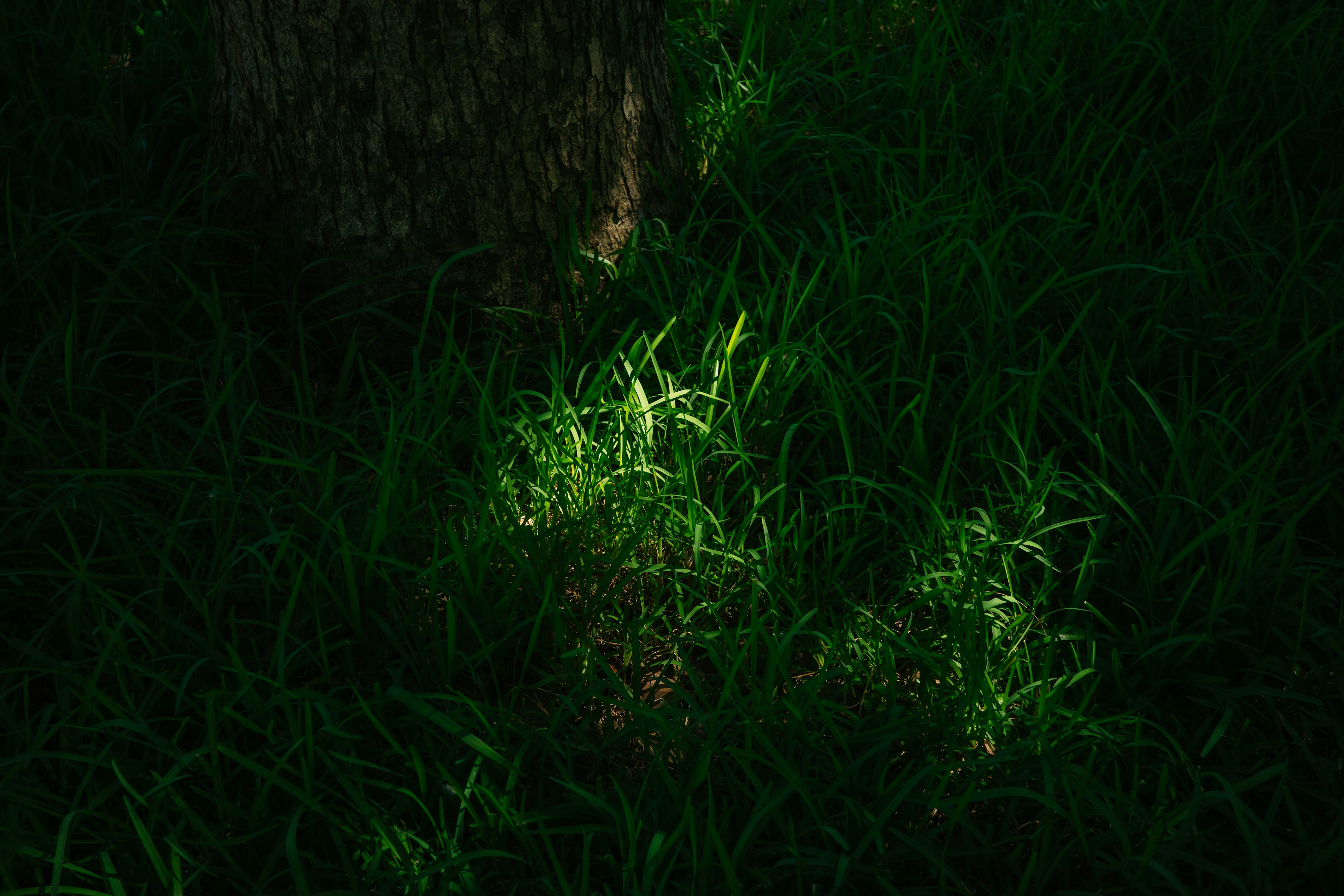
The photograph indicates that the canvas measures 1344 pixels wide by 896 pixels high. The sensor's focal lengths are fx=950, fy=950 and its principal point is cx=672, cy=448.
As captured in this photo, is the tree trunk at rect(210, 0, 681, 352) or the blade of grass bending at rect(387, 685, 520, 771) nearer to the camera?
the blade of grass bending at rect(387, 685, 520, 771)

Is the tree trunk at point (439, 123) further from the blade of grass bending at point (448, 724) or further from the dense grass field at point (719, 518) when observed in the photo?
the blade of grass bending at point (448, 724)

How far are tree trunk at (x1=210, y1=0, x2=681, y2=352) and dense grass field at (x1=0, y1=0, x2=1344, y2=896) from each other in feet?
0.35

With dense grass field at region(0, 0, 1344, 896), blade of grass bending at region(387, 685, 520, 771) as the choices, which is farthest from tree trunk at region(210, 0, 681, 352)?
blade of grass bending at region(387, 685, 520, 771)

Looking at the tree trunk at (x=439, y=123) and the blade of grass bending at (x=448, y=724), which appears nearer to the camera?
the blade of grass bending at (x=448, y=724)

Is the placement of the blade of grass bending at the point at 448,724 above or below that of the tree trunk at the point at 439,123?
below

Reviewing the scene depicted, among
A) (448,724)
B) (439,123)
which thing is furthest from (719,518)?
(439,123)

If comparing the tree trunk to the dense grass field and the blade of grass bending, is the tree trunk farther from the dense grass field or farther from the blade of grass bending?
the blade of grass bending

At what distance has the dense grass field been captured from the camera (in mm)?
1441

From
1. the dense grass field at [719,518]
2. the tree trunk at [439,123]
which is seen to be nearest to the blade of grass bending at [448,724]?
the dense grass field at [719,518]

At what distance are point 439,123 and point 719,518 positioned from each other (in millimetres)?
1016

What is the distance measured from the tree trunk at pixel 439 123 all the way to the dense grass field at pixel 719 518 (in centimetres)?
11

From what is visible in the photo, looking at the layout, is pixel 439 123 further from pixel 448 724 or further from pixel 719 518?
pixel 448 724

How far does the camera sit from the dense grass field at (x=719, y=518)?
1.44 metres

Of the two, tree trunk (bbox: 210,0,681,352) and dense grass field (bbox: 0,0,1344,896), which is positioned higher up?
tree trunk (bbox: 210,0,681,352)
